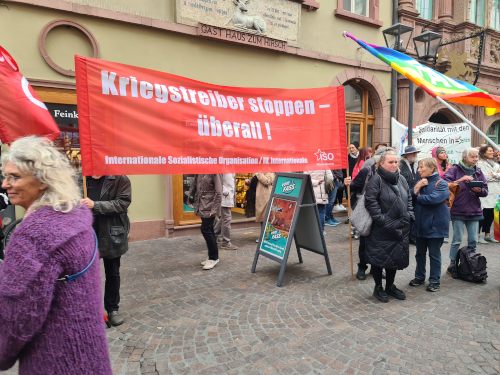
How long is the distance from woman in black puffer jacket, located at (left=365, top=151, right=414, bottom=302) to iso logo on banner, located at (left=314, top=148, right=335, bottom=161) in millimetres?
569

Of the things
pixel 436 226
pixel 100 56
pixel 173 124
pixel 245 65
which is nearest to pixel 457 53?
pixel 245 65

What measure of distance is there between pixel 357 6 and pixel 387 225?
8520 millimetres

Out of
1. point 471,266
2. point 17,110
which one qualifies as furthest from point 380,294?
point 17,110

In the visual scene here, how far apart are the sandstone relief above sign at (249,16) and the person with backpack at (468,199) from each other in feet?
16.7

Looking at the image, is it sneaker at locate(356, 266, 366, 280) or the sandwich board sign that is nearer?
the sandwich board sign

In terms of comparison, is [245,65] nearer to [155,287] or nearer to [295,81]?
[295,81]

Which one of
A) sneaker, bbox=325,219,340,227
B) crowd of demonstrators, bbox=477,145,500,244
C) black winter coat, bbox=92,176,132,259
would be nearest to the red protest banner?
black winter coat, bbox=92,176,132,259

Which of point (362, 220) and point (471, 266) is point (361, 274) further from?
point (471, 266)

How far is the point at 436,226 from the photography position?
4520mm

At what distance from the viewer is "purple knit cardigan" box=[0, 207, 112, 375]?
4.57 ft

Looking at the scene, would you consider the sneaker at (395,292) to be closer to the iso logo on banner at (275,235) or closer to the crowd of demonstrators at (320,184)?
the iso logo on banner at (275,235)

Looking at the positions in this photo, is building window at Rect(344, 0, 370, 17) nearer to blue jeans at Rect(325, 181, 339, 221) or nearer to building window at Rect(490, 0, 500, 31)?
blue jeans at Rect(325, 181, 339, 221)

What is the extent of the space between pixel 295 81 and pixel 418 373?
292 inches

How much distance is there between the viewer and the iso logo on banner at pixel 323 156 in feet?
14.5
